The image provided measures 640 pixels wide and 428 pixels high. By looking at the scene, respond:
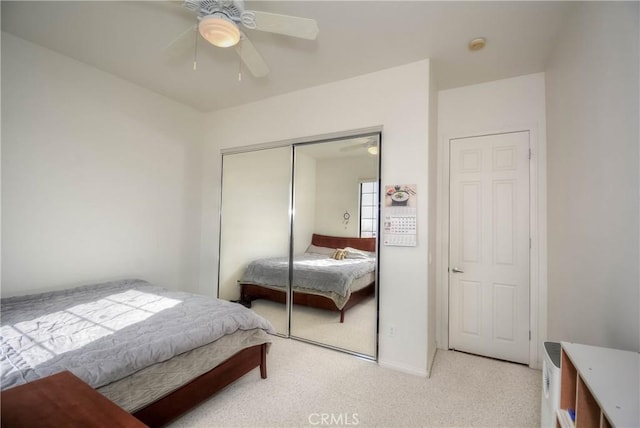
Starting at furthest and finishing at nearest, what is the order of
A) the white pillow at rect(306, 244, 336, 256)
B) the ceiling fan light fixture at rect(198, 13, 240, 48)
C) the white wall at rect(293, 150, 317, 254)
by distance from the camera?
the white wall at rect(293, 150, 317, 254)
the white pillow at rect(306, 244, 336, 256)
the ceiling fan light fixture at rect(198, 13, 240, 48)

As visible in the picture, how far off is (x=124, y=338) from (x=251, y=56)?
2024 mm

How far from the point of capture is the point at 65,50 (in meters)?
2.44

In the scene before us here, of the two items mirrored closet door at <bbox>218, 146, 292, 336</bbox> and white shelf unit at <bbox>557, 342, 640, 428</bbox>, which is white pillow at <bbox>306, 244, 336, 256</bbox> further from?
white shelf unit at <bbox>557, 342, 640, 428</bbox>

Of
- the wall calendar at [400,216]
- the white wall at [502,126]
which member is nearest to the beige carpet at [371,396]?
the white wall at [502,126]

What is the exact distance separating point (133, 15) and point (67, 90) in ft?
3.86

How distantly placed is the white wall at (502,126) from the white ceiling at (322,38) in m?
0.13

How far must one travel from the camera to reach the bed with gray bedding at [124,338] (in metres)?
1.36

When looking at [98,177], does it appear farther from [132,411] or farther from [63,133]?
[132,411]

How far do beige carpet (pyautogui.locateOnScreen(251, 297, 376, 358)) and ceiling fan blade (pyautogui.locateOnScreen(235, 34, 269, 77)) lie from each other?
2.27 m

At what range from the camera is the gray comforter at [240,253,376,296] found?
114 inches

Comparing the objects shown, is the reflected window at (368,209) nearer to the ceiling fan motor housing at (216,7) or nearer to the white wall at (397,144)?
the white wall at (397,144)

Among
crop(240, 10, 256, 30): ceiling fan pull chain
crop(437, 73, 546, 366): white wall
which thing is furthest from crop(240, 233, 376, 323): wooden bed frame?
crop(240, 10, 256, 30): ceiling fan pull chain

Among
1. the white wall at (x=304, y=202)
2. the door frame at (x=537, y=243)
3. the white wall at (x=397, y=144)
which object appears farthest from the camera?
the white wall at (x=304, y=202)

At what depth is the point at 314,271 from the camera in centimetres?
309
